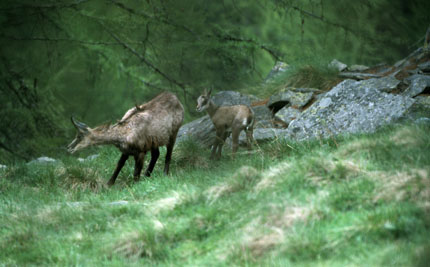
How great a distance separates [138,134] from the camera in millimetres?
7664

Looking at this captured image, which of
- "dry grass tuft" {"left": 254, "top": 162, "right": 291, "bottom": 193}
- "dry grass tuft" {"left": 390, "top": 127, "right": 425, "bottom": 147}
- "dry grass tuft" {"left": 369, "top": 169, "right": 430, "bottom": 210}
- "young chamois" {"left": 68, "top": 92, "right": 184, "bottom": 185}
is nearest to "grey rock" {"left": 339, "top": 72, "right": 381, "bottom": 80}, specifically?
"young chamois" {"left": 68, "top": 92, "right": 184, "bottom": 185}

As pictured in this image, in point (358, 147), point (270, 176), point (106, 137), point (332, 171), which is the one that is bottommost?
point (106, 137)

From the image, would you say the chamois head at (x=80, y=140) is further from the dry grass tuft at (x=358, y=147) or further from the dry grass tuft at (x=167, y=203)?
the dry grass tuft at (x=358, y=147)

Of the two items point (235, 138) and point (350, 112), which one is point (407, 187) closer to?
point (350, 112)

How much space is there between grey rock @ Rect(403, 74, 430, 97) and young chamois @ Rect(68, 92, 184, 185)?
3.90m

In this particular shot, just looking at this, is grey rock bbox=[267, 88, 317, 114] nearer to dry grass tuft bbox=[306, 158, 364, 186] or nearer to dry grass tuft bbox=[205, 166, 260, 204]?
dry grass tuft bbox=[205, 166, 260, 204]

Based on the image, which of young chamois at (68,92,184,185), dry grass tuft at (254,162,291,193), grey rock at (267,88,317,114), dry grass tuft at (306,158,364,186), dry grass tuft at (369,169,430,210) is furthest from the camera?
grey rock at (267,88,317,114)

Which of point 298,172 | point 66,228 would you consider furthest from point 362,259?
point 66,228

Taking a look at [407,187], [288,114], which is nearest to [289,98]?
[288,114]

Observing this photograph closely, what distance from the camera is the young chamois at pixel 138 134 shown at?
7.56 metres

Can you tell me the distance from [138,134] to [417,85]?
4.72m

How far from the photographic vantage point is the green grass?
3807 millimetres

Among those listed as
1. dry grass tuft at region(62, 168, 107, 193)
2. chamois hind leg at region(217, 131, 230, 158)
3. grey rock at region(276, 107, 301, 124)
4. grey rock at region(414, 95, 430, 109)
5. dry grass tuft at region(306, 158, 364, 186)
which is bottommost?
dry grass tuft at region(62, 168, 107, 193)

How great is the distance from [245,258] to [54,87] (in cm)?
865
